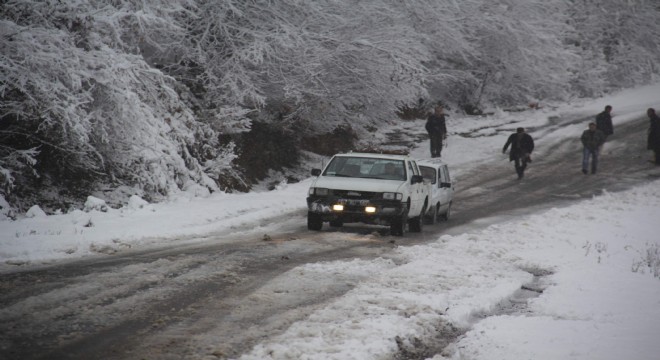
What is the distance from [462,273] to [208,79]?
517 inches

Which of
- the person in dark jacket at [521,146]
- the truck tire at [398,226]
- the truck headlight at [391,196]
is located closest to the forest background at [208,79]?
the person in dark jacket at [521,146]

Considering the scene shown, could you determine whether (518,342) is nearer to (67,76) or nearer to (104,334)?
(104,334)

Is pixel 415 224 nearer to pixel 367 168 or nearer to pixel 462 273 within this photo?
pixel 367 168

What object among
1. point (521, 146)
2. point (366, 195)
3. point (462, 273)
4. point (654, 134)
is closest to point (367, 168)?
point (366, 195)

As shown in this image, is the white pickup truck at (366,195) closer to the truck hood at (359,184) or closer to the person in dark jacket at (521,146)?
the truck hood at (359,184)

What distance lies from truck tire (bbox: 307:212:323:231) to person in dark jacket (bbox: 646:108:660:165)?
16.9 metres

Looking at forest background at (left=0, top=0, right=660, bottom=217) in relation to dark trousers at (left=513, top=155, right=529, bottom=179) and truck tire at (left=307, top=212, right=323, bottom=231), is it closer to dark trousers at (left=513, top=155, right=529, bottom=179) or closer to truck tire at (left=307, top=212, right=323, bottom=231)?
dark trousers at (left=513, top=155, right=529, bottom=179)

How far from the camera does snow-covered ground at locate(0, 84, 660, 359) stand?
643 cm

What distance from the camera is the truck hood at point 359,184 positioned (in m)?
13.0

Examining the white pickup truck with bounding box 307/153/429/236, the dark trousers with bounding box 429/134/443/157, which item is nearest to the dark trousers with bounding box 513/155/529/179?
the dark trousers with bounding box 429/134/443/157

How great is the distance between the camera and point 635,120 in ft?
113

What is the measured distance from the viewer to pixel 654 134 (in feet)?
84.9

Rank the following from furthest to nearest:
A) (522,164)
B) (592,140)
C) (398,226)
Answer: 1. (592,140)
2. (522,164)
3. (398,226)

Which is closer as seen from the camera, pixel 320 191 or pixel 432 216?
pixel 320 191
